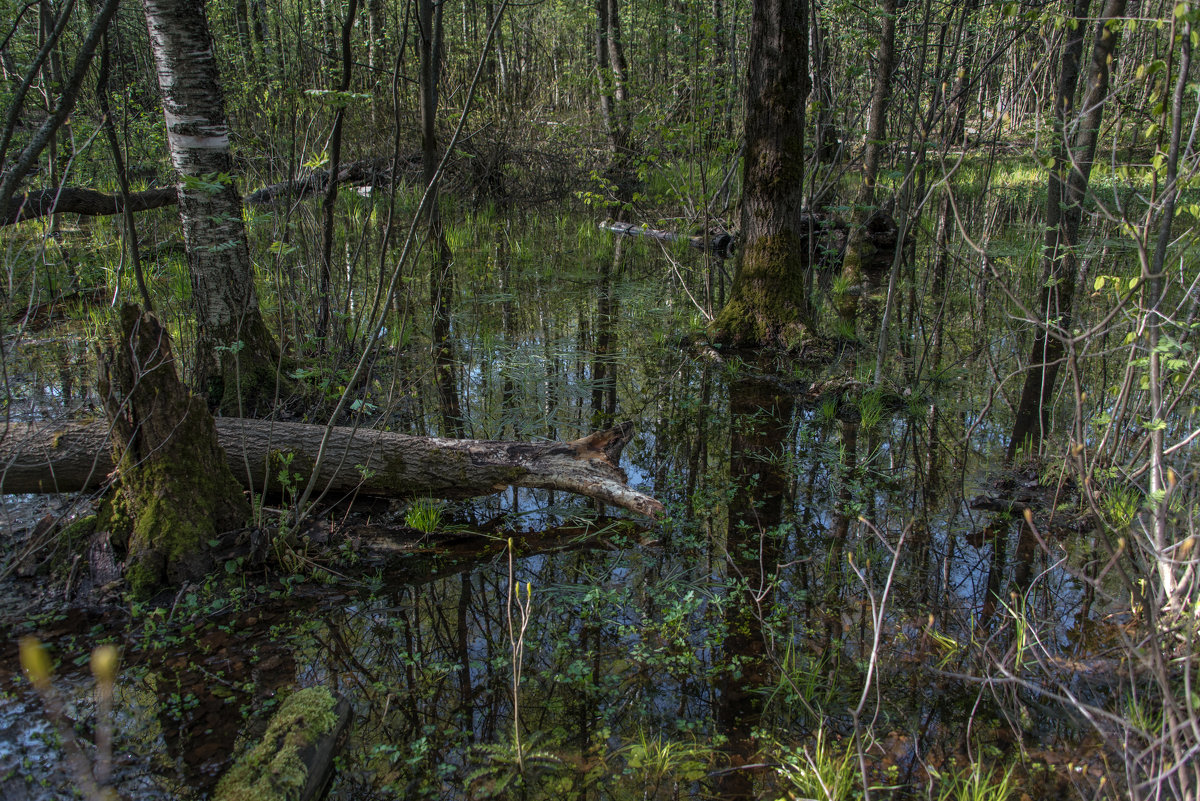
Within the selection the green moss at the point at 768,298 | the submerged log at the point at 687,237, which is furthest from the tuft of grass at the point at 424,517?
the submerged log at the point at 687,237

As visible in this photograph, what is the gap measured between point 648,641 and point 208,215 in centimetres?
332

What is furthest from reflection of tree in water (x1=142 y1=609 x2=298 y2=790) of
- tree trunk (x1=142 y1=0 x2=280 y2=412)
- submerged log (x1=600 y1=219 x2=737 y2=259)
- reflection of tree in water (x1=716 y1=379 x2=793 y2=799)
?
submerged log (x1=600 y1=219 x2=737 y2=259)

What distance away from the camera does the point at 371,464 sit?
12.0 feet

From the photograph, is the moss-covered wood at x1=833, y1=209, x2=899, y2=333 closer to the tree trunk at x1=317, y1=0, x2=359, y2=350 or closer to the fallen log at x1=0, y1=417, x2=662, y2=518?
the fallen log at x1=0, y1=417, x2=662, y2=518

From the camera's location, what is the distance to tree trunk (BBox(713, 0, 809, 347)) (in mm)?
5617

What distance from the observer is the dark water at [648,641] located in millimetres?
2246

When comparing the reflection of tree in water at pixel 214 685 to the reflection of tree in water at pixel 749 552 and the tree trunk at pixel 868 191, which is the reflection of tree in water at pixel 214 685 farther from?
the tree trunk at pixel 868 191

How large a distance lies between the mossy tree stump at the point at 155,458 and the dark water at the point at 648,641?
23cm

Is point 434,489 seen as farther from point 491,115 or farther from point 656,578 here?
point 491,115

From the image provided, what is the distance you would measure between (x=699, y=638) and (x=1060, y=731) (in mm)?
Result: 1192

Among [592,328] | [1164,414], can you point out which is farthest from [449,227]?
[1164,414]

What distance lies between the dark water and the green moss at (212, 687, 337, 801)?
13 centimetres

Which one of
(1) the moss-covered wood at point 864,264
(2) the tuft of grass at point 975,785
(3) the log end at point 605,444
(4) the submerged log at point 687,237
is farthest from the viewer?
(4) the submerged log at point 687,237

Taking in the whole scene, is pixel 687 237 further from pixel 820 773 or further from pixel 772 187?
pixel 820 773
